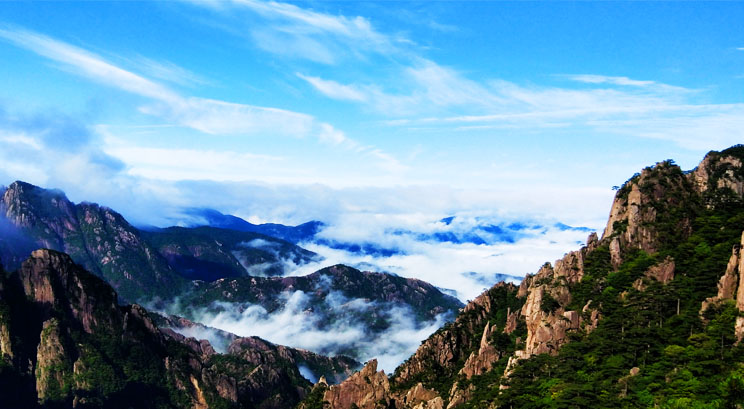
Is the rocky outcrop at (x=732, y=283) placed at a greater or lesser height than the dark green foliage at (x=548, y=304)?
greater

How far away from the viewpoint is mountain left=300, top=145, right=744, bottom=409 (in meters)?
114

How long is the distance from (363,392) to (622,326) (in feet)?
201

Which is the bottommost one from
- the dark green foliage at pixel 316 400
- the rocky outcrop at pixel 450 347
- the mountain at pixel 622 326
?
the dark green foliage at pixel 316 400

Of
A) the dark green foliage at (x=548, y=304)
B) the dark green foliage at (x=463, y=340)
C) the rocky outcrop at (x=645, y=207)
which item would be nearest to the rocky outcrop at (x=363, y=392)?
the dark green foliage at (x=463, y=340)

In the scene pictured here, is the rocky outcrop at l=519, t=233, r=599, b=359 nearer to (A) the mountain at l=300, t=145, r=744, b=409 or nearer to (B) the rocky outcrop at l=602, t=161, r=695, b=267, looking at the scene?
(A) the mountain at l=300, t=145, r=744, b=409

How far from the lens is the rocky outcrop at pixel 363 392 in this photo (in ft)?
540

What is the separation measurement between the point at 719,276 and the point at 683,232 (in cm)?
2305

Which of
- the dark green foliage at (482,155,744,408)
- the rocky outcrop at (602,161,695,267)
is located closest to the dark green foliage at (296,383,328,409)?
the dark green foliage at (482,155,744,408)

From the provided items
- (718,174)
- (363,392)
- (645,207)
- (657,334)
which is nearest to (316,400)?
(363,392)

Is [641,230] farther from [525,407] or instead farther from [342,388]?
[342,388]

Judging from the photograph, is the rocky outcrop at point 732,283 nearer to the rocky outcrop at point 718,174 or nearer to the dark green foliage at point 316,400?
the rocky outcrop at point 718,174

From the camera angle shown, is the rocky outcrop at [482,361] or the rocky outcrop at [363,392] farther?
the rocky outcrop at [363,392]

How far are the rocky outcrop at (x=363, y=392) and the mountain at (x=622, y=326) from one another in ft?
1.00

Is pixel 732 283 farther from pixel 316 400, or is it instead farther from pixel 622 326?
pixel 316 400
